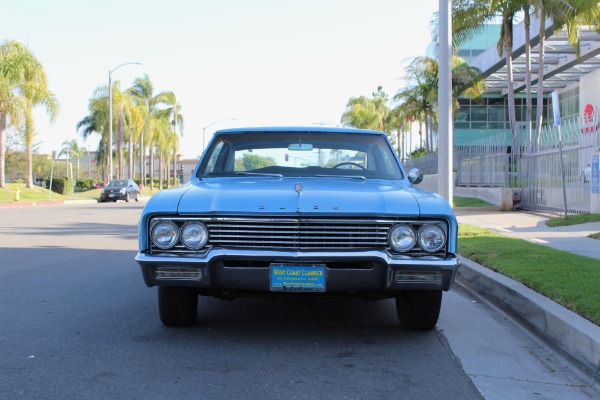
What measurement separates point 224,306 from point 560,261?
427 centimetres

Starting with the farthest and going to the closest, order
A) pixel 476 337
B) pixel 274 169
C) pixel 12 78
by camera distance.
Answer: pixel 12 78
pixel 274 169
pixel 476 337

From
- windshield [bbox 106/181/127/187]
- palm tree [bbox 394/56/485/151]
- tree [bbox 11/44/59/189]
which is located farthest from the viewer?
tree [bbox 11/44/59/189]

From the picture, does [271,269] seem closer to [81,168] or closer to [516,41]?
[516,41]

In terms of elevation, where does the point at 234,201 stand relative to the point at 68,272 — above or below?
above

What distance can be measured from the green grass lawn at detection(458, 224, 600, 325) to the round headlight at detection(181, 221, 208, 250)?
298cm

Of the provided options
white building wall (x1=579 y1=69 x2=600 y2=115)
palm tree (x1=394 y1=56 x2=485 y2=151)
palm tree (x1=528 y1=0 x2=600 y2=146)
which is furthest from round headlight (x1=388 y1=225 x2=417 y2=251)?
palm tree (x1=394 y1=56 x2=485 y2=151)

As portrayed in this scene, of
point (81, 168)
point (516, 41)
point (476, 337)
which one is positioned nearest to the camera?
point (476, 337)

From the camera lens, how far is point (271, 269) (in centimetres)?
425

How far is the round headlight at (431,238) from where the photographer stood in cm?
434

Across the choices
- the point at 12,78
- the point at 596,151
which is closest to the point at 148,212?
the point at 596,151

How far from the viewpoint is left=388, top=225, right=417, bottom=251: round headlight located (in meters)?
4.30

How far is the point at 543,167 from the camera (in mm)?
18281

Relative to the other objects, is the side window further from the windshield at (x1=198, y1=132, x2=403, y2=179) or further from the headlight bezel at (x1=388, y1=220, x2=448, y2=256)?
the headlight bezel at (x1=388, y1=220, x2=448, y2=256)

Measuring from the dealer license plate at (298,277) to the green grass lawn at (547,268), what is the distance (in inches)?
84.5
